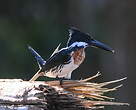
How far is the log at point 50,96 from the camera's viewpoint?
6.96ft

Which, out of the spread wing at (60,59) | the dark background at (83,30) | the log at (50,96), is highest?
the dark background at (83,30)

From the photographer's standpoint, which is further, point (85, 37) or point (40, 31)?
point (40, 31)

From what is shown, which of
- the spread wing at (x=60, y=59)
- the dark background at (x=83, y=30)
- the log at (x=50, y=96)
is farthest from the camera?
the dark background at (x=83, y=30)

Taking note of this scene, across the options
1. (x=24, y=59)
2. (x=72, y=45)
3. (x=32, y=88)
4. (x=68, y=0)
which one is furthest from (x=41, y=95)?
(x=68, y=0)

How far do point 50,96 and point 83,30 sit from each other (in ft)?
9.19

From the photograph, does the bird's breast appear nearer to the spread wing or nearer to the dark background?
the spread wing

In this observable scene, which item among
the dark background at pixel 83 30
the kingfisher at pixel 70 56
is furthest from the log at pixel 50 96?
the dark background at pixel 83 30

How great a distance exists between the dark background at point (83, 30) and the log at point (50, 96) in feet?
8.48

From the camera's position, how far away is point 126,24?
5.00m

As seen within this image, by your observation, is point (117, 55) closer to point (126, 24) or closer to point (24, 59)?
point (126, 24)

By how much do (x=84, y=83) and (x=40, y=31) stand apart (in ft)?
9.57

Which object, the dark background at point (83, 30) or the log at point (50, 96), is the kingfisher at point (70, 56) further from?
the dark background at point (83, 30)

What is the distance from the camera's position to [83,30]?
493 centimetres

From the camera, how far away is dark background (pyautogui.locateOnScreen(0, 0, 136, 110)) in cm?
493
